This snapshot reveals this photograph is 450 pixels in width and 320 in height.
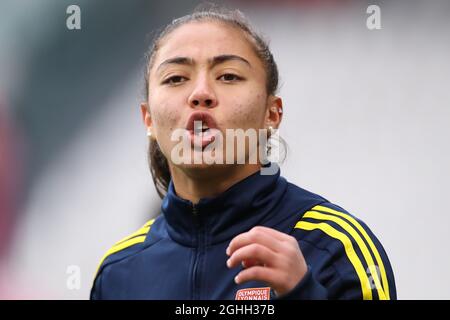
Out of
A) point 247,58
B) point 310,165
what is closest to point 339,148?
point 310,165

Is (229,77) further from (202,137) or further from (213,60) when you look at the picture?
(202,137)

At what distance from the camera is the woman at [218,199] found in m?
1.38

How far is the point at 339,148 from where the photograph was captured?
290 centimetres

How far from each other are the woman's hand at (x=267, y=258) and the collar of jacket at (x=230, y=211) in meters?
0.37

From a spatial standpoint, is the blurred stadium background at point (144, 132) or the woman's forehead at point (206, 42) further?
the blurred stadium background at point (144, 132)

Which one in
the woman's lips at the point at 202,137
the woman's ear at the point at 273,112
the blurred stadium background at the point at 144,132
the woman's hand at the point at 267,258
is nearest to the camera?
the woman's hand at the point at 267,258

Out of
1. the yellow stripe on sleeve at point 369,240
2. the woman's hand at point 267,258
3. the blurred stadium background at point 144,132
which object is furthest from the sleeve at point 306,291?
Answer: the blurred stadium background at point 144,132

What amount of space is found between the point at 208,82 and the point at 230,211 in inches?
10.3

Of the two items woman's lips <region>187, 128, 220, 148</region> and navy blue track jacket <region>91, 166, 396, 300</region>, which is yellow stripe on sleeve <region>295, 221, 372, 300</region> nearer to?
navy blue track jacket <region>91, 166, 396, 300</region>

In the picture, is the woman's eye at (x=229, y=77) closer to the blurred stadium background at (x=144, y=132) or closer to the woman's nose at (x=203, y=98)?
the woman's nose at (x=203, y=98)

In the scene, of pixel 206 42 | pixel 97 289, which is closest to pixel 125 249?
pixel 97 289

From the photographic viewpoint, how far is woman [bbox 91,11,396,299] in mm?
1375

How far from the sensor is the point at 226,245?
1484 millimetres
